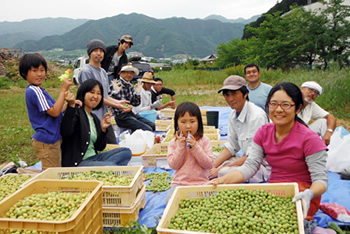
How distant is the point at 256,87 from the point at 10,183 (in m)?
4.26

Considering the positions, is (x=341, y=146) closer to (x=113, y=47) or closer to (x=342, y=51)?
(x=113, y=47)

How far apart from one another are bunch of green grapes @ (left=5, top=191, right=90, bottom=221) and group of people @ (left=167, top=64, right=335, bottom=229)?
3.20 feet

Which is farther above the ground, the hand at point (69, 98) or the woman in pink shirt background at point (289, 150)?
the hand at point (69, 98)

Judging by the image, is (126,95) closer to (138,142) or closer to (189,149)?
(138,142)

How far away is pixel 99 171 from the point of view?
9.82 feet

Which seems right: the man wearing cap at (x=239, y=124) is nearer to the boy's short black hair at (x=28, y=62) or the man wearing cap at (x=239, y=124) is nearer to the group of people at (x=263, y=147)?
the group of people at (x=263, y=147)

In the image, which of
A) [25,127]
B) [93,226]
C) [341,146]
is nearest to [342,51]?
[341,146]

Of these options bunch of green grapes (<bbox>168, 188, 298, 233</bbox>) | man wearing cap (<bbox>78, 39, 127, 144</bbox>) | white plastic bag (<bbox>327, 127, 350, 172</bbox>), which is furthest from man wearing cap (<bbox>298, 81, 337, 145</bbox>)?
man wearing cap (<bbox>78, 39, 127, 144</bbox>)

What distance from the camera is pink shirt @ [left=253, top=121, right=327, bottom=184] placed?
215 cm

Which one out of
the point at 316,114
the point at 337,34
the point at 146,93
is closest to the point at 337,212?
the point at 316,114

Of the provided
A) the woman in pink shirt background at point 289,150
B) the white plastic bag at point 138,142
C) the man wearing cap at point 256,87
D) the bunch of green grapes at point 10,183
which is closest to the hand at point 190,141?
the woman in pink shirt background at point 289,150

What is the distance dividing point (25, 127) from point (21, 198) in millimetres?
5679

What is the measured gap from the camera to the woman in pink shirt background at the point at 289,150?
2117 mm

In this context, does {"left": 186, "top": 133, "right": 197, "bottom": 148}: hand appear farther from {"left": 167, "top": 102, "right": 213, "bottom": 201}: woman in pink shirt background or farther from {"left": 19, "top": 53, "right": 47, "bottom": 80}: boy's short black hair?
{"left": 19, "top": 53, "right": 47, "bottom": 80}: boy's short black hair
